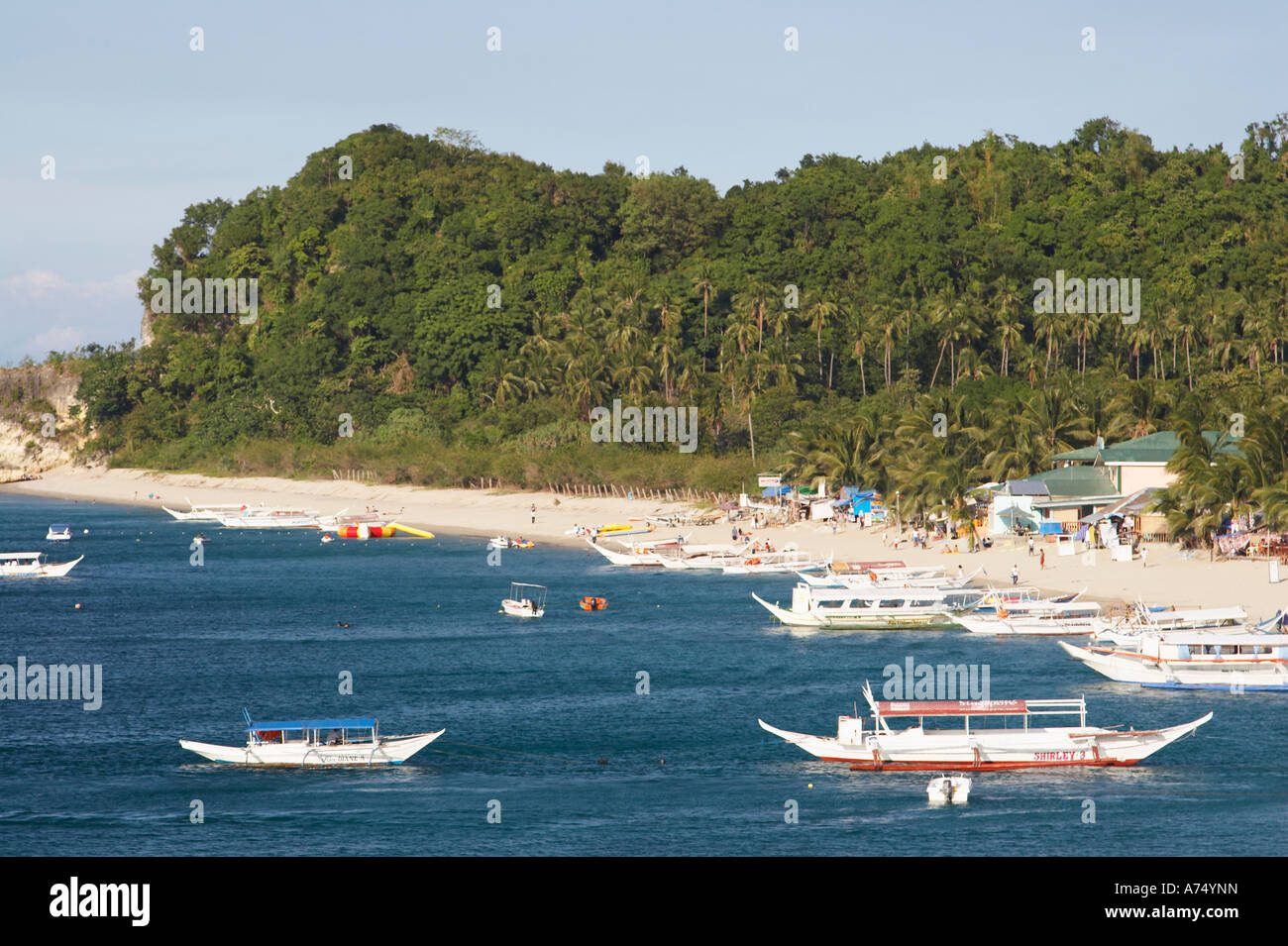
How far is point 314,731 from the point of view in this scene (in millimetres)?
42906

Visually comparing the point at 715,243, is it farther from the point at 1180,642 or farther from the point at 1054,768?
the point at 1054,768

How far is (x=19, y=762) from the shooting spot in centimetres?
4334

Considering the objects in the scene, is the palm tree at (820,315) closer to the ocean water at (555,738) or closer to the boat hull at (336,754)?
the ocean water at (555,738)

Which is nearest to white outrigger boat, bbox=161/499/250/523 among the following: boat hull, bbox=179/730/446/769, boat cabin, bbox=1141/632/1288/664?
boat hull, bbox=179/730/446/769

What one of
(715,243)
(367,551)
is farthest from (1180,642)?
(715,243)

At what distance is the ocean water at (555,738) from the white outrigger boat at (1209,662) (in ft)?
3.60

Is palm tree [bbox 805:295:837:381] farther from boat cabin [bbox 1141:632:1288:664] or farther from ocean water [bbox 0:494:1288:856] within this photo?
boat cabin [bbox 1141:632:1288:664]

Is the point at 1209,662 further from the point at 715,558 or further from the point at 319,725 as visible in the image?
the point at 715,558

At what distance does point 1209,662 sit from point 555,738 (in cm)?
2404

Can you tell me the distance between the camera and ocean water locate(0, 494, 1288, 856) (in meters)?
34.7

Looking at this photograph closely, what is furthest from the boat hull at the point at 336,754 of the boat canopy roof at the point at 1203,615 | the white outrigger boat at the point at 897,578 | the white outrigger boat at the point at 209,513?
the white outrigger boat at the point at 209,513

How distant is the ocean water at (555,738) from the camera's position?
34.7 m

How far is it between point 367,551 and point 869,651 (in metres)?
55.2

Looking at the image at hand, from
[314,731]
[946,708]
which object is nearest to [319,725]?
[314,731]
